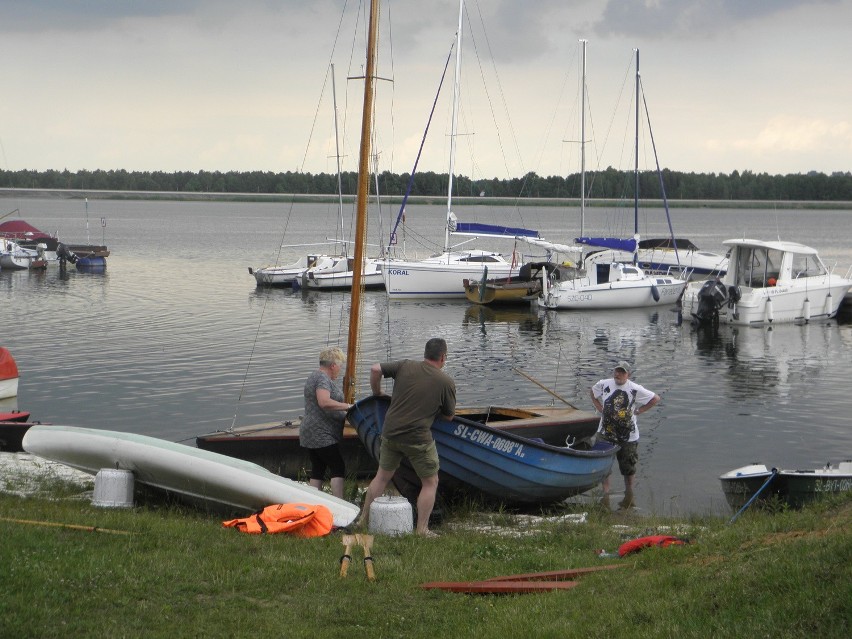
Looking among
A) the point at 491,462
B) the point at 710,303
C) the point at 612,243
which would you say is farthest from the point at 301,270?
the point at 491,462

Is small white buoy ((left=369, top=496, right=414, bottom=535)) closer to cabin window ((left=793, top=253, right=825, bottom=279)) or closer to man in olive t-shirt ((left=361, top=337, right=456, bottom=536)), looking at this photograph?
man in olive t-shirt ((left=361, top=337, right=456, bottom=536))

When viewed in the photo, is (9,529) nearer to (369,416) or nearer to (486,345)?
(369,416)

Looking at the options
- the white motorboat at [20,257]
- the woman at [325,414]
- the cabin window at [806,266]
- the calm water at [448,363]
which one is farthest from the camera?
the white motorboat at [20,257]

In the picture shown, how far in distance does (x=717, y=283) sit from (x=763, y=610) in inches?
1325

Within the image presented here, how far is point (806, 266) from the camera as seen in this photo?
1574 inches

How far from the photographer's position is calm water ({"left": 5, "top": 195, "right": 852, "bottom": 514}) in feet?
66.0

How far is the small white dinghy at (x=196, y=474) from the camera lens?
10.8 m

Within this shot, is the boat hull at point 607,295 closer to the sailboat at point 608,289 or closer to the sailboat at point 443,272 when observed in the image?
the sailboat at point 608,289

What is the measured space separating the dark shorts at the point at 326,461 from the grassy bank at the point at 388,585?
183cm

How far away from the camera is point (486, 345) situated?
111 ft

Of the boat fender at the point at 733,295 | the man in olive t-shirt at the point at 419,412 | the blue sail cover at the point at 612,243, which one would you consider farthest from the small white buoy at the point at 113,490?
the blue sail cover at the point at 612,243

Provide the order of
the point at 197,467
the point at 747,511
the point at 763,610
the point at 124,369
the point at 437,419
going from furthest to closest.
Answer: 1. the point at 124,369
2. the point at 747,511
3. the point at 437,419
4. the point at 197,467
5. the point at 763,610

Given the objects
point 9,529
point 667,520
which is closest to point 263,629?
point 9,529

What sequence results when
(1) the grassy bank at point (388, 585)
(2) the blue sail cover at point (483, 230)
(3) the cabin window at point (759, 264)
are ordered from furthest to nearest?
(2) the blue sail cover at point (483, 230), (3) the cabin window at point (759, 264), (1) the grassy bank at point (388, 585)
